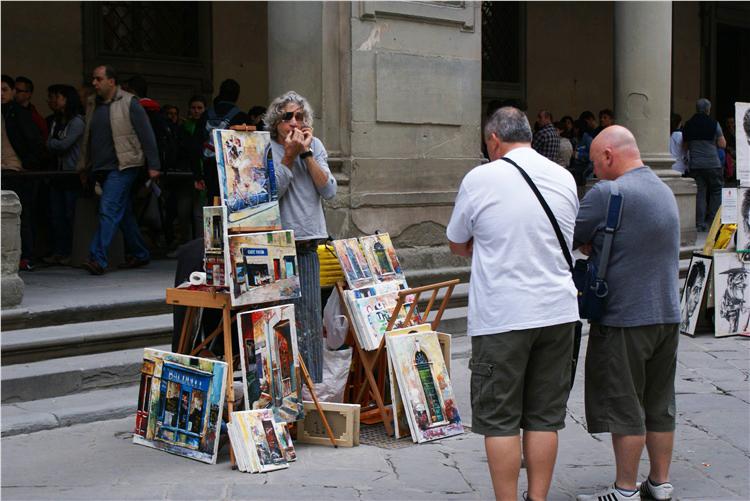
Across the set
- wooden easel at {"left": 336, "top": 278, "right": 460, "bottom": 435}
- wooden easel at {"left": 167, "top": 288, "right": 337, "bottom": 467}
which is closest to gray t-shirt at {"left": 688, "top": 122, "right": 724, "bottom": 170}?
wooden easel at {"left": 336, "top": 278, "right": 460, "bottom": 435}

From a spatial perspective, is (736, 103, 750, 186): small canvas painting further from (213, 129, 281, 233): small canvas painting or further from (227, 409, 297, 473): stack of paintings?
(227, 409, 297, 473): stack of paintings

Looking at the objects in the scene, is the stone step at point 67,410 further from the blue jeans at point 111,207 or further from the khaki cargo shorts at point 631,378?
the khaki cargo shorts at point 631,378

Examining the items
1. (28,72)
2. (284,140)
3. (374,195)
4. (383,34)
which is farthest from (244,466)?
(28,72)

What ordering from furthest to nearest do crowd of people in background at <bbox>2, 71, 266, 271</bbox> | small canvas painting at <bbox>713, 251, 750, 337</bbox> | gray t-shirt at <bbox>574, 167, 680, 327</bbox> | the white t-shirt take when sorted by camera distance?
1. crowd of people in background at <bbox>2, 71, 266, 271</bbox>
2. small canvas painting at <bbox>713, 251, 750, 337</bbox>
3. gray t-shirt at <bbox>574, 167, 680, 327</bbox>
4. the white t-shirt

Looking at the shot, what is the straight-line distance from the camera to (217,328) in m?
5.64

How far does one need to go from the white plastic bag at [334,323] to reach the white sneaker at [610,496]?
6.28ft

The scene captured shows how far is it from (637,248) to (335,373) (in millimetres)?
2223

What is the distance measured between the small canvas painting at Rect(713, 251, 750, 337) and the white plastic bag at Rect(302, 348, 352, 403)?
13.8 ft

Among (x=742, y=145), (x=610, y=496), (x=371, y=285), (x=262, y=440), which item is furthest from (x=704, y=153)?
(x=262, y=440)

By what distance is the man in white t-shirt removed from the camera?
4.30 meters

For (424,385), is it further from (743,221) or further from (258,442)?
(743,221)

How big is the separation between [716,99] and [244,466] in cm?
1816

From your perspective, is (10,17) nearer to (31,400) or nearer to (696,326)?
(31,400)

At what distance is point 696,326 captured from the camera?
30.0 ft
